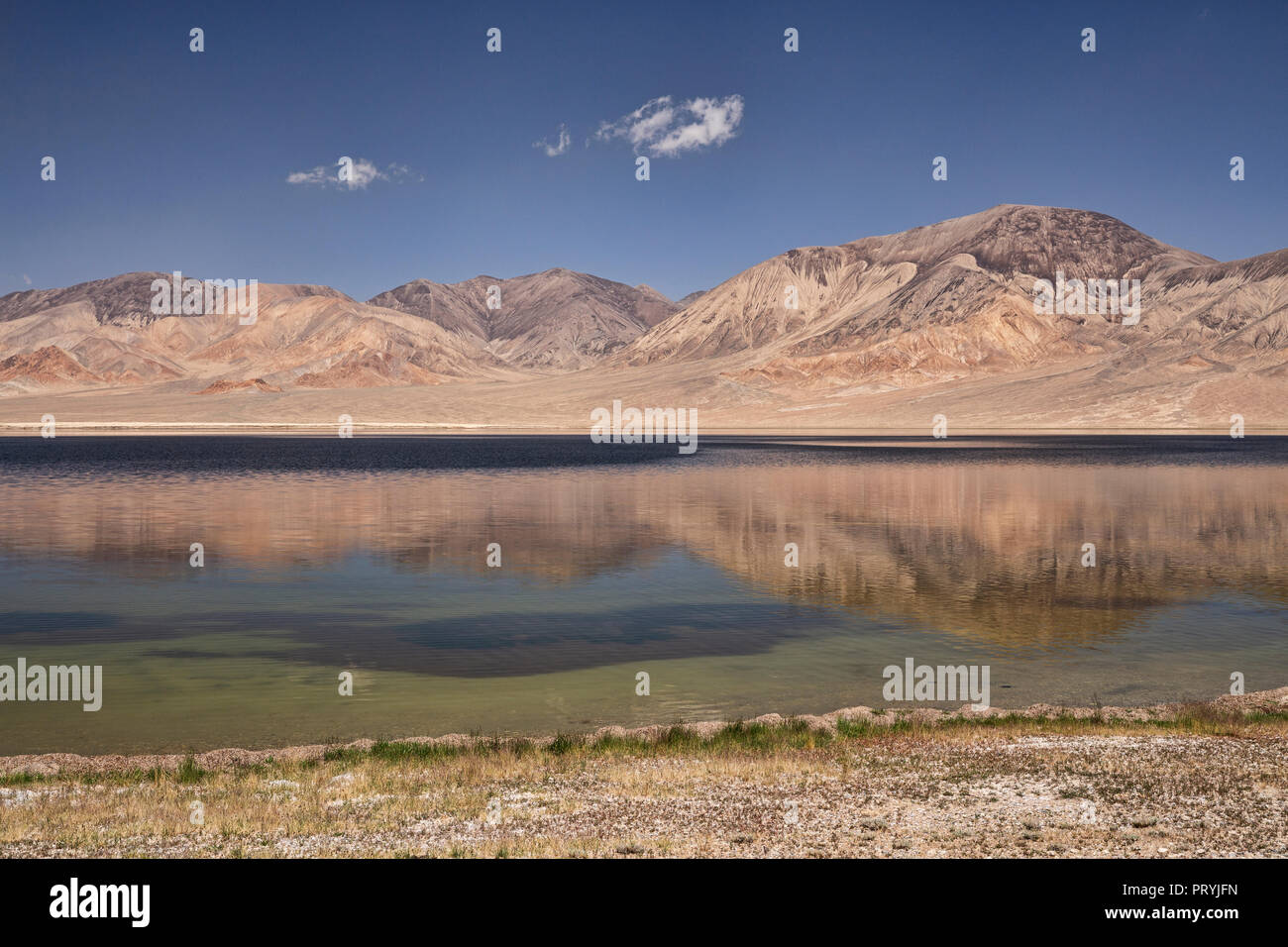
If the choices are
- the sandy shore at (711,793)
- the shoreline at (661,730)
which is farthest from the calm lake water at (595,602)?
the sandy shore at (711,793)

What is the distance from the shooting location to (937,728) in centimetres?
1370

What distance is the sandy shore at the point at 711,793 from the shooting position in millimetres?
8852

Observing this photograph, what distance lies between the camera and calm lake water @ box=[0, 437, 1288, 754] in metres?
15.9

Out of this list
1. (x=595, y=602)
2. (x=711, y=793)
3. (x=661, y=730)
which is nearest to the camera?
(x=711, y=793)

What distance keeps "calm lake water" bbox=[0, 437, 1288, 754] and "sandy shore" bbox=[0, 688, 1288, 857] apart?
6.67 feet

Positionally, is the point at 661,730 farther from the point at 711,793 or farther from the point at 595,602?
the point at 595,602

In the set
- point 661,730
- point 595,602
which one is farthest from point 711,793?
point 595,602

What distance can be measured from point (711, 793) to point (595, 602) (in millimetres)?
13476

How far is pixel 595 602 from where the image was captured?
23.9 metres

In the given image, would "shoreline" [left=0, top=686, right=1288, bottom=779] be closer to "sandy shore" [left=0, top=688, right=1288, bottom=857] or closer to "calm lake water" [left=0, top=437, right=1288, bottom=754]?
"sandy shore" [left=0, top=688, right=1288, bottom=857]

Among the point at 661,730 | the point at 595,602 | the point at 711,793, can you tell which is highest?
the point at 595,602

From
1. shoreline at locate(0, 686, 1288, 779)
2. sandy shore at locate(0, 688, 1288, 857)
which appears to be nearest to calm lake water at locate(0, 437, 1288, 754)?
shoreline at locate(0, 686, 1288, 779)

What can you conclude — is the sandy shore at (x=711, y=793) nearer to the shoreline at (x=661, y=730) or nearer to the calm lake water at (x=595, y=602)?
the shoreline at (x=661, y=730)

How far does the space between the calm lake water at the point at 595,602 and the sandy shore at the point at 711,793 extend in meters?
2.03
